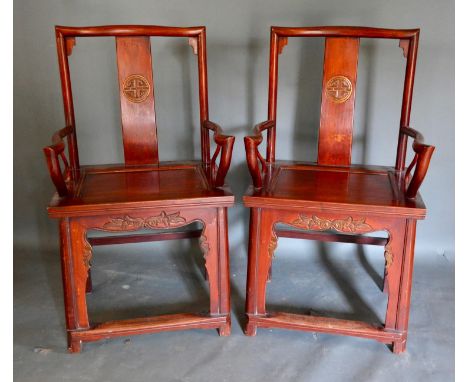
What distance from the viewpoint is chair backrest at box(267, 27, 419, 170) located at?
1.70 meters

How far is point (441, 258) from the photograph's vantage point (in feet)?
7.17

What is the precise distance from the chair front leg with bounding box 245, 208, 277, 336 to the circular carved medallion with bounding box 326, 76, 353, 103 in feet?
1.77

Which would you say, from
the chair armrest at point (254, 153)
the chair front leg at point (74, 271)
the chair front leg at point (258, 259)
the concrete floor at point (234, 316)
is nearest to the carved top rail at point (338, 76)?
the chair armrest at point (254, 153)

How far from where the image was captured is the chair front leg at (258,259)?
155 centimetres

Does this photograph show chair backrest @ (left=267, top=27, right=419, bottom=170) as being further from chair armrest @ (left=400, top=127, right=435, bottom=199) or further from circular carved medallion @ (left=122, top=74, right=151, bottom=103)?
circular carved medallion @ (left=122, top=74, right=151, bottom=103)

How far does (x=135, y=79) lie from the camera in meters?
1.75

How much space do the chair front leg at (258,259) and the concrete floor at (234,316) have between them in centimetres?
11

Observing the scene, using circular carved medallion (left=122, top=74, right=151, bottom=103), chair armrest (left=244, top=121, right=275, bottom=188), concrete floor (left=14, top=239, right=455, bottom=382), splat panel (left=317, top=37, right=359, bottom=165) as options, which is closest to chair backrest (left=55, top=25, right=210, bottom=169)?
circular carved medallion (left=122, top=74, right=151, bottom=103)

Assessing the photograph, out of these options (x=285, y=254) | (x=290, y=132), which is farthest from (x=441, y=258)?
(x=290, y=132)

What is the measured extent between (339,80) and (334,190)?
1.47ft

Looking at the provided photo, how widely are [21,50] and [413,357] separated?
6.35 ft

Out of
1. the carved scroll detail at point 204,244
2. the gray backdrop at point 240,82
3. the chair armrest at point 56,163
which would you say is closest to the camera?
the chair armrest at point 56,163

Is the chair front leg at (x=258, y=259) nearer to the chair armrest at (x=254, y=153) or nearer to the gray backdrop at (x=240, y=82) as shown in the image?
the chair armrest at (x=254, y=153)

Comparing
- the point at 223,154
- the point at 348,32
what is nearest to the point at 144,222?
the point at 223,154
